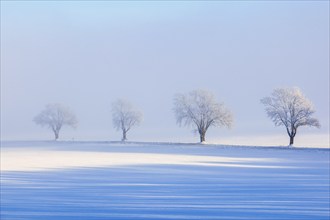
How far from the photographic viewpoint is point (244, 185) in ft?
51.6

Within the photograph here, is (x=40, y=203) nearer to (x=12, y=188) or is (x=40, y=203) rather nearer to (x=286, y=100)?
(x=12, y=188)

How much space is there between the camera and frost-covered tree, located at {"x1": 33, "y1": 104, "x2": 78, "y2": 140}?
9694 centimetres

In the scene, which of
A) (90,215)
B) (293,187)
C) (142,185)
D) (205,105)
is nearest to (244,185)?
(293,187)

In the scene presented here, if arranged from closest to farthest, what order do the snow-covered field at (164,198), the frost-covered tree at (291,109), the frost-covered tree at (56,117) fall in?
1. the snow-covered field at (164,198)
2. the frost-covered tree at (291,109)
3. the frost-covered tree at (56,117)

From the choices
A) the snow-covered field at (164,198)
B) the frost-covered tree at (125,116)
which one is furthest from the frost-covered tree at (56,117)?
the snow-covered field at (164,198)

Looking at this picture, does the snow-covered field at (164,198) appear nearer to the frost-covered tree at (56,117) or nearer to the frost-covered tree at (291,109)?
the frost-covered tree at (291,109)

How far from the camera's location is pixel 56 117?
97875 mm

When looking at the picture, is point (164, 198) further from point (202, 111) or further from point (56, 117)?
point (56, 117)

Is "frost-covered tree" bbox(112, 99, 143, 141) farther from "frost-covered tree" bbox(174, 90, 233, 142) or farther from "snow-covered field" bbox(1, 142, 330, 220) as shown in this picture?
"snow-covered field" bbox(1, 142, 330, 220)

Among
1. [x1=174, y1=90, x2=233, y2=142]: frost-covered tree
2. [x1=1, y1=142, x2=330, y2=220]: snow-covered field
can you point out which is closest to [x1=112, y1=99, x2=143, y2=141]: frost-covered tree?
[x1=174, y1=90, x2=233, y2=142]: frost-covered tree

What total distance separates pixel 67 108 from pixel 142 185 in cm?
8512

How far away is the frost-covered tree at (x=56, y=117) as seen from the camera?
318 feet

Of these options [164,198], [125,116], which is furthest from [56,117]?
[164,198]

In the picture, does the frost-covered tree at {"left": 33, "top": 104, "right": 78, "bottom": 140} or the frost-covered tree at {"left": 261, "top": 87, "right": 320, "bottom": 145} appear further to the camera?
the frost-covered tree at {"left": 33, "top": 104, "right": 78, "bottom": 140}
